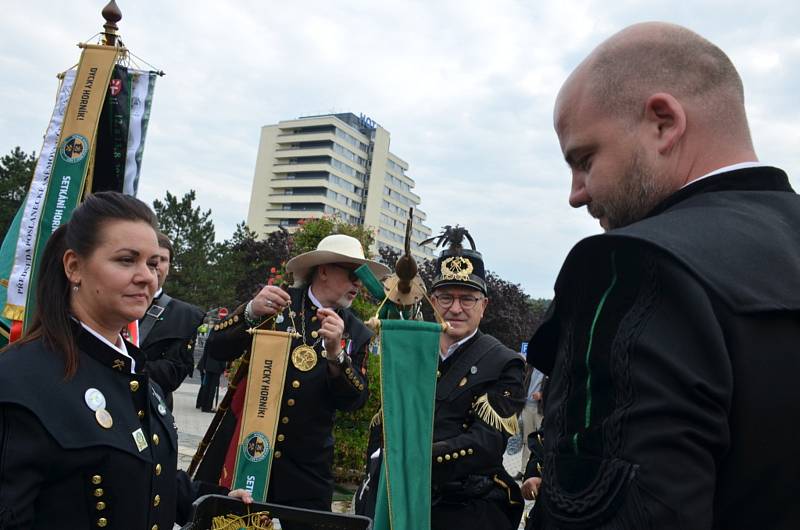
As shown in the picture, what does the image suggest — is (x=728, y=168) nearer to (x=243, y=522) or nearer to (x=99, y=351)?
(x=99, y=351)

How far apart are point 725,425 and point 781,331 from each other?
8.0 inches

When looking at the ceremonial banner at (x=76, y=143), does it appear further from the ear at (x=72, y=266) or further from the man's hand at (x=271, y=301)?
the ear at (x=72, y=266)

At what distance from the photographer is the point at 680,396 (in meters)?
0.97

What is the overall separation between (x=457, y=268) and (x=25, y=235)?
2.76 metres

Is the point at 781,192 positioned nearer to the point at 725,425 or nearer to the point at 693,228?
the point at 693,228

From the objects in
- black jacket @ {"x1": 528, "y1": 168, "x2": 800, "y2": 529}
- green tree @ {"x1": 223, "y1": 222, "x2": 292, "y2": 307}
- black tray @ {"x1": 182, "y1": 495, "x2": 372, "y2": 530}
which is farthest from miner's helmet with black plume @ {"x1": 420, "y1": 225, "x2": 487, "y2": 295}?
green tree @ {"x1": 223, "y1": 222, "x2": 292, "y2": 307}

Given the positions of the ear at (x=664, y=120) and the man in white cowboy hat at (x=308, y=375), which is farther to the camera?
the man in white cowboy hat at (x=308, y=375)

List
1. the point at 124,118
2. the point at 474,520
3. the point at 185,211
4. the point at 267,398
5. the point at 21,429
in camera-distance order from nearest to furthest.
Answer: the point at 21,429
the point at 474,520
the point at 267,398
the point at 124,118
the point at 185,211

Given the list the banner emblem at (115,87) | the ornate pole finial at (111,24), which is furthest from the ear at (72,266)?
the ornate pole finial at (111,24)

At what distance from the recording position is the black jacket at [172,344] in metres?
4.24

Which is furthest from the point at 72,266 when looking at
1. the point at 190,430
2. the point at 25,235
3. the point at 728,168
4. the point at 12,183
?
the point at 12,183

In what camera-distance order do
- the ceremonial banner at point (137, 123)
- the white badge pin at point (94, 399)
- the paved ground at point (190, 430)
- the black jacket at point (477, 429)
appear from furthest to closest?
1. the paved ground at point (190, 430)
2. the ceremonial banner at point (137, 123)
3. the black jacket at point (477, 429)
4. the white badge pin at point (94, 399)

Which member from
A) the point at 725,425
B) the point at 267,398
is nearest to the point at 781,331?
the point at 725,425

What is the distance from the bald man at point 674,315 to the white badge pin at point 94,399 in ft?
4.80
